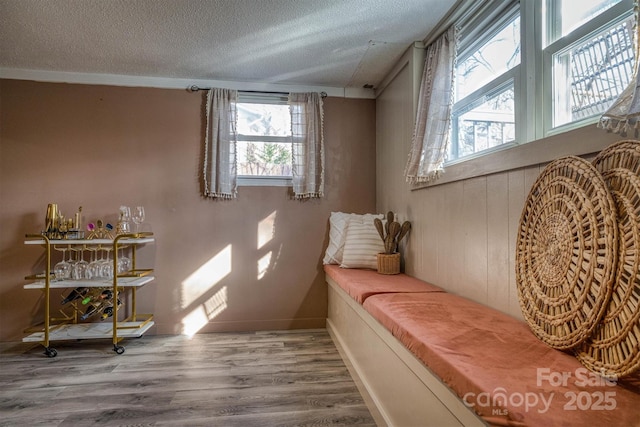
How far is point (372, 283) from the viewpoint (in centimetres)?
220

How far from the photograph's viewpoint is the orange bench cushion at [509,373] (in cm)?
77

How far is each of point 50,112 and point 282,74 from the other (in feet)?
6.75

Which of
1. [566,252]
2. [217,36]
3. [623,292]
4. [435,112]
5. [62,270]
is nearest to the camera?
[623,292]

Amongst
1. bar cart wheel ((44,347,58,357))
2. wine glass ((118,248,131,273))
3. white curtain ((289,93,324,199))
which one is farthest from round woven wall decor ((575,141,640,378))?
bar cart wheel ((44,347,58,357))

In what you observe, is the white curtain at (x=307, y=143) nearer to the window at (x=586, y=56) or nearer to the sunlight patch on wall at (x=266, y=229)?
the sunlight patch on wall at (x=266, y=229)

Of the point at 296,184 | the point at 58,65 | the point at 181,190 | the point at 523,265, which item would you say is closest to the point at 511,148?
the point at 523,265

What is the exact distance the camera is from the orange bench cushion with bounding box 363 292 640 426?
0.77 metres

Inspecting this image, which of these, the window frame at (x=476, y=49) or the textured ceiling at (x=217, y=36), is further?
the textured ceiling at (x=217, y=36)

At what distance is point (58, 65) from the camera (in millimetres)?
2826

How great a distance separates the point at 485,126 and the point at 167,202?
2.64 meters

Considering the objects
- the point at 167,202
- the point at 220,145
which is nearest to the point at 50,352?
the point at 167,202

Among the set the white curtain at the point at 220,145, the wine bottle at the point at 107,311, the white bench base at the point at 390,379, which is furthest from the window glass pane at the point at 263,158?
the wine bottle at the point at 107,311

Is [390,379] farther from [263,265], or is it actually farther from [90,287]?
[90,287]

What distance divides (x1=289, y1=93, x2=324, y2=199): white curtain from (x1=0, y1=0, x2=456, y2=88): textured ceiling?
9.3 inches
